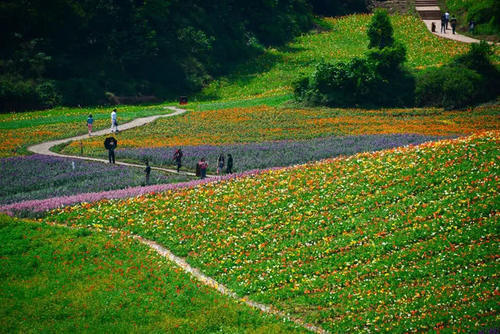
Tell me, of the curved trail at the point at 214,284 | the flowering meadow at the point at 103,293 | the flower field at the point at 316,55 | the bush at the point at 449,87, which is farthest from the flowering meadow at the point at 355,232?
the flower field at the point at 316,55

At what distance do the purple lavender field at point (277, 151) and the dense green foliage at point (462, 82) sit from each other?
51.5ft

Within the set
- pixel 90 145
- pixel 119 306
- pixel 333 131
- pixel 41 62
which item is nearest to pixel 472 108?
pixel 333 131

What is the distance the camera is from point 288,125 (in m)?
50.4

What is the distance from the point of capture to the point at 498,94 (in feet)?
185

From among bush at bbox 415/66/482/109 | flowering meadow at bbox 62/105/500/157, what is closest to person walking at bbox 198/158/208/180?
flowering meadow at bbox 62/105/500/157

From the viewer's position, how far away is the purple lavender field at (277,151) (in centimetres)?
3684

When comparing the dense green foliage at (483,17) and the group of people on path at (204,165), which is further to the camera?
the dense green foliage at (483,17)

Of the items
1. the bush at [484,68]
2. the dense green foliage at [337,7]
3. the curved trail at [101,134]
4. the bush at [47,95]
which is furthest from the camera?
the dense green foliage at [337,7]

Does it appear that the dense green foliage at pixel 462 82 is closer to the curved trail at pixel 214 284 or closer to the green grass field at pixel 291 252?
the green grass field at pixel 291 252

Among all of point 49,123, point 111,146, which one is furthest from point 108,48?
point 111,146

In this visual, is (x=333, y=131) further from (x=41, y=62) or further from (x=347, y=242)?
(x=41, y=62)

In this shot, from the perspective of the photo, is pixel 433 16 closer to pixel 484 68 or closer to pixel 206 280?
pixel 484 68

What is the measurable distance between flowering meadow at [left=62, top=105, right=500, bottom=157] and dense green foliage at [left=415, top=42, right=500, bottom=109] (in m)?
2.34

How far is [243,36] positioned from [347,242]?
77.3m
